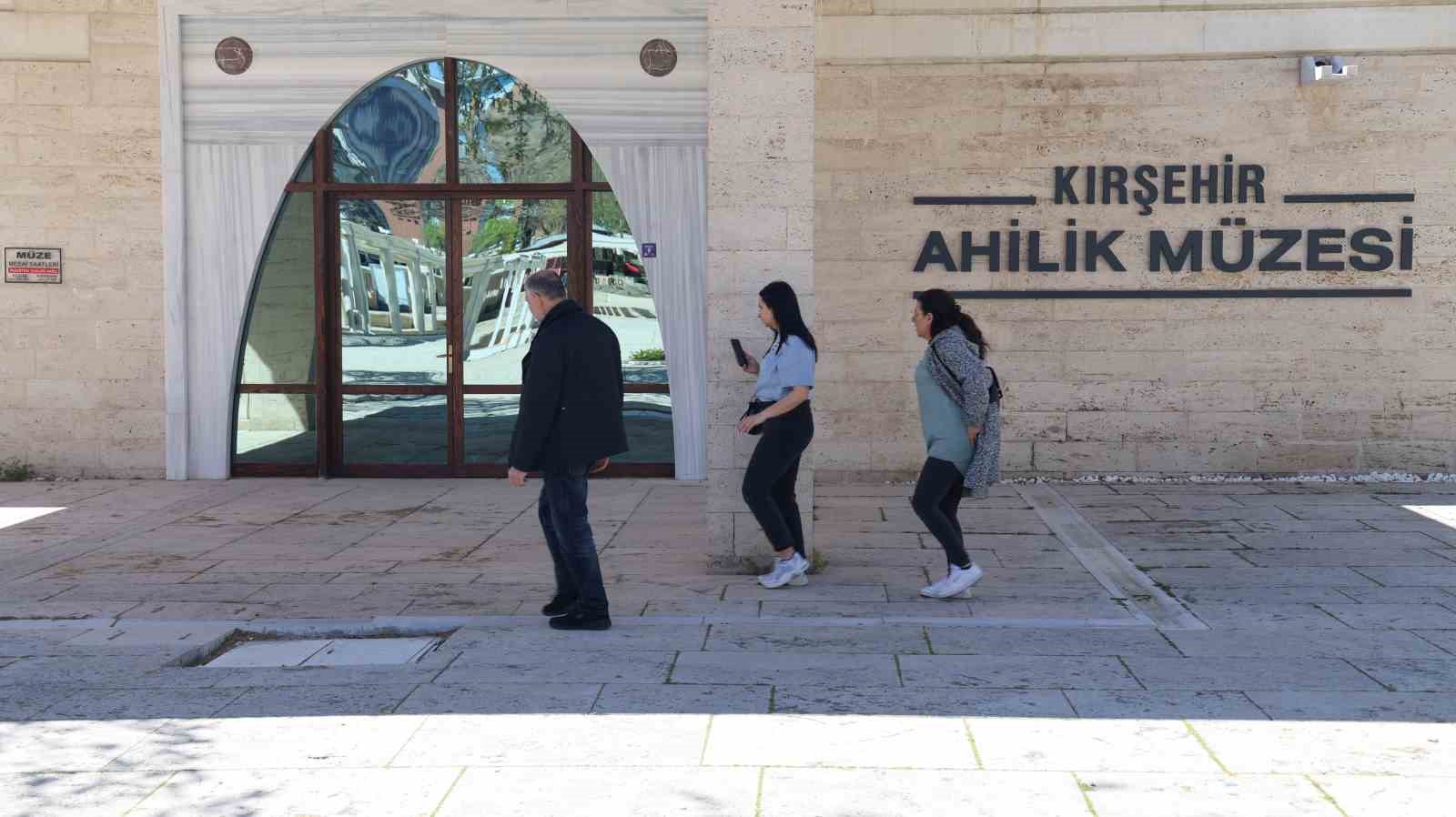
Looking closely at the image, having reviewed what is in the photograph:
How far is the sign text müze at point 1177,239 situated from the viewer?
12.0 metres

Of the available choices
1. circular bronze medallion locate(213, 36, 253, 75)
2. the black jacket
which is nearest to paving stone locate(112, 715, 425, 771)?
the black jacket

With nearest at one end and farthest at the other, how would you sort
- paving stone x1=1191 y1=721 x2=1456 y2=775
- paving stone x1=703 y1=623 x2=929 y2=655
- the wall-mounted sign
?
paving stone x1=1191 y1=721 x2=1456 y2=775 → paving stone x1=703 y1=623 x2=929 y2=655 → the wall-mounted sign

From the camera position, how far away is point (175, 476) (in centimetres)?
1255

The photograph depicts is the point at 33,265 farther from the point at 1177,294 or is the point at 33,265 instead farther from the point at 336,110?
the point at 1177,294

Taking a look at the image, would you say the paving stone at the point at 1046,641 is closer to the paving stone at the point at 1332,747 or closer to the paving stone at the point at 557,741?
the paving stone at the point at 1332,747

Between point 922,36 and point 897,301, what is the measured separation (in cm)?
209

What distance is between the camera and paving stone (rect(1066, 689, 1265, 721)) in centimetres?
551

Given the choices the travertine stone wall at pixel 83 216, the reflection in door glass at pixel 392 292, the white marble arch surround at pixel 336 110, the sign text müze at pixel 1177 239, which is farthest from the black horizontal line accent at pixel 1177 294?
the travertine stone wall at pixel 83 216

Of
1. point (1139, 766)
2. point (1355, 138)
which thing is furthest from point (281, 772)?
point (1355, 138)

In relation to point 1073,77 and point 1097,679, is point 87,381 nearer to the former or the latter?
point 1073,77

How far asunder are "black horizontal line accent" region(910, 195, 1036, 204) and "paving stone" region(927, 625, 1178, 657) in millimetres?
5740

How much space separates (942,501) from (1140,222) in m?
5.29

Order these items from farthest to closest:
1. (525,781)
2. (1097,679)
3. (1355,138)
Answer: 1. (1355,138)
2. (1097,679)
3. (525,781)

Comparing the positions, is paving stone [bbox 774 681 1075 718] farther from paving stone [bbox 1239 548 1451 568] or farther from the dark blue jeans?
paving stone [bbox 1239 548 1451 568]
